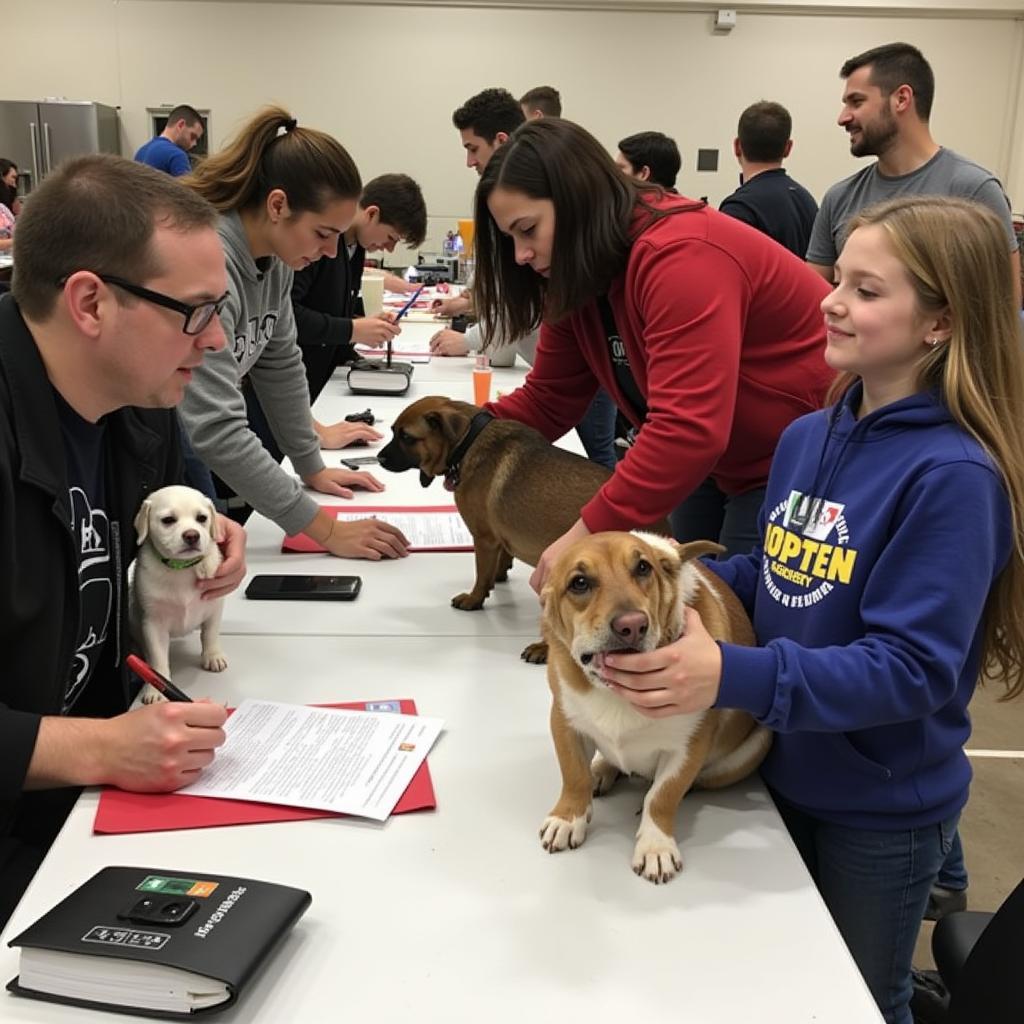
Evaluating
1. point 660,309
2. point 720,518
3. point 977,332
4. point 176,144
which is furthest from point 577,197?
point 176,144

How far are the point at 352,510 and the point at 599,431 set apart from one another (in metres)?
1.40

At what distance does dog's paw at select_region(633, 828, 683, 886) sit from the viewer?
1.04 metres

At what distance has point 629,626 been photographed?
3.29 feet

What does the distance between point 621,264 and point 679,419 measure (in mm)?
334

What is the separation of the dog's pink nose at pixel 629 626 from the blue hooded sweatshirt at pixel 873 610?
0.35ft

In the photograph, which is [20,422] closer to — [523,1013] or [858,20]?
[523,1013]

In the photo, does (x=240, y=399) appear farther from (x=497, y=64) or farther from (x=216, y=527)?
(x=497, y=64)


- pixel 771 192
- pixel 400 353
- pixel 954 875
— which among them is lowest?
pixel 954 875

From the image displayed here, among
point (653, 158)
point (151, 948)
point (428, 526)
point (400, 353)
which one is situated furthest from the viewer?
point (653, 158)

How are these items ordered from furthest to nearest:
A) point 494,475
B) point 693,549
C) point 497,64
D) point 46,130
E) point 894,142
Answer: point 497,64 → point 46,130 → point 894,142 → point 494,475 → point 693,549

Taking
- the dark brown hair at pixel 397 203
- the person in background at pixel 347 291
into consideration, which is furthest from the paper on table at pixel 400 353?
the dark brown hair at pixel 397 203

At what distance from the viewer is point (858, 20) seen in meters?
8.73

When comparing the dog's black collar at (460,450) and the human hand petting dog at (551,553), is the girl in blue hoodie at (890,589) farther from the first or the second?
the dog's black collar at (460,450)

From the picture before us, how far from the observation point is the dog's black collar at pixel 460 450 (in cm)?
211
